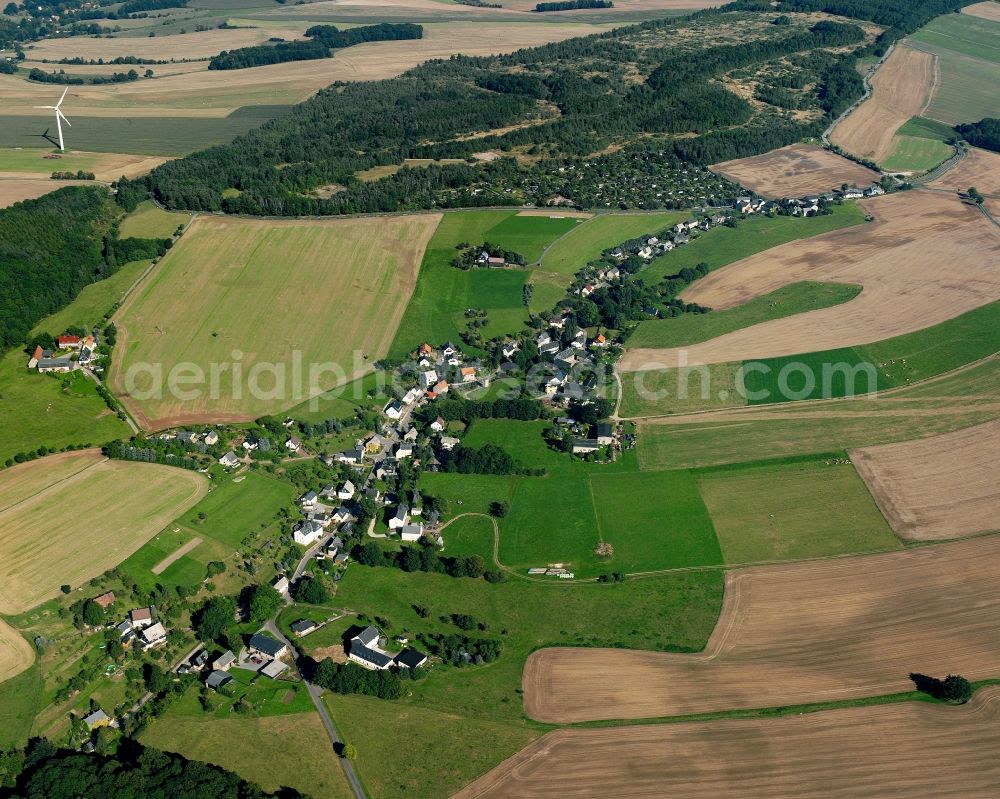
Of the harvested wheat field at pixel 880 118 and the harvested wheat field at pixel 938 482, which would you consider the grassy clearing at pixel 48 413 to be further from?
the harvested wheat field at pixel 880 118

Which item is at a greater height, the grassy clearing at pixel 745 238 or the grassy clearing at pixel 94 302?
the grassy clearing at pixel 94 302

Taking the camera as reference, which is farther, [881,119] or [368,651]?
[881,119]

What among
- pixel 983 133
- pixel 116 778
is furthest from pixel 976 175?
pixel 116 778

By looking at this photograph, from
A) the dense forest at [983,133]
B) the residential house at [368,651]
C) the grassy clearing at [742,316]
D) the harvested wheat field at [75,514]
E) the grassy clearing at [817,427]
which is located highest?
the dense forest at [983,133]

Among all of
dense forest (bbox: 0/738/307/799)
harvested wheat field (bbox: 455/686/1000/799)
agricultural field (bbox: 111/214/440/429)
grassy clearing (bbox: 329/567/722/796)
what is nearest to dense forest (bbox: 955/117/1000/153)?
agricultural field (bbox: 111/214/440/429)

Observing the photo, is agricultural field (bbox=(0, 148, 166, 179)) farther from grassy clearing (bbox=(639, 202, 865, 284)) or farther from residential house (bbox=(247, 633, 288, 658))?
residential house (bbox=(247, 633, 288, 658))

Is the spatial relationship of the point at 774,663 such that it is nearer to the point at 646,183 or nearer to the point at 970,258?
the point at 970,258

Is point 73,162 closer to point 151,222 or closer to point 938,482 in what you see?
point 151,222

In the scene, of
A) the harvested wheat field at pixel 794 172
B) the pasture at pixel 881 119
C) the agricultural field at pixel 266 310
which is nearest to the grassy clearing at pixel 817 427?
the agricultural field at pixel 266 310
